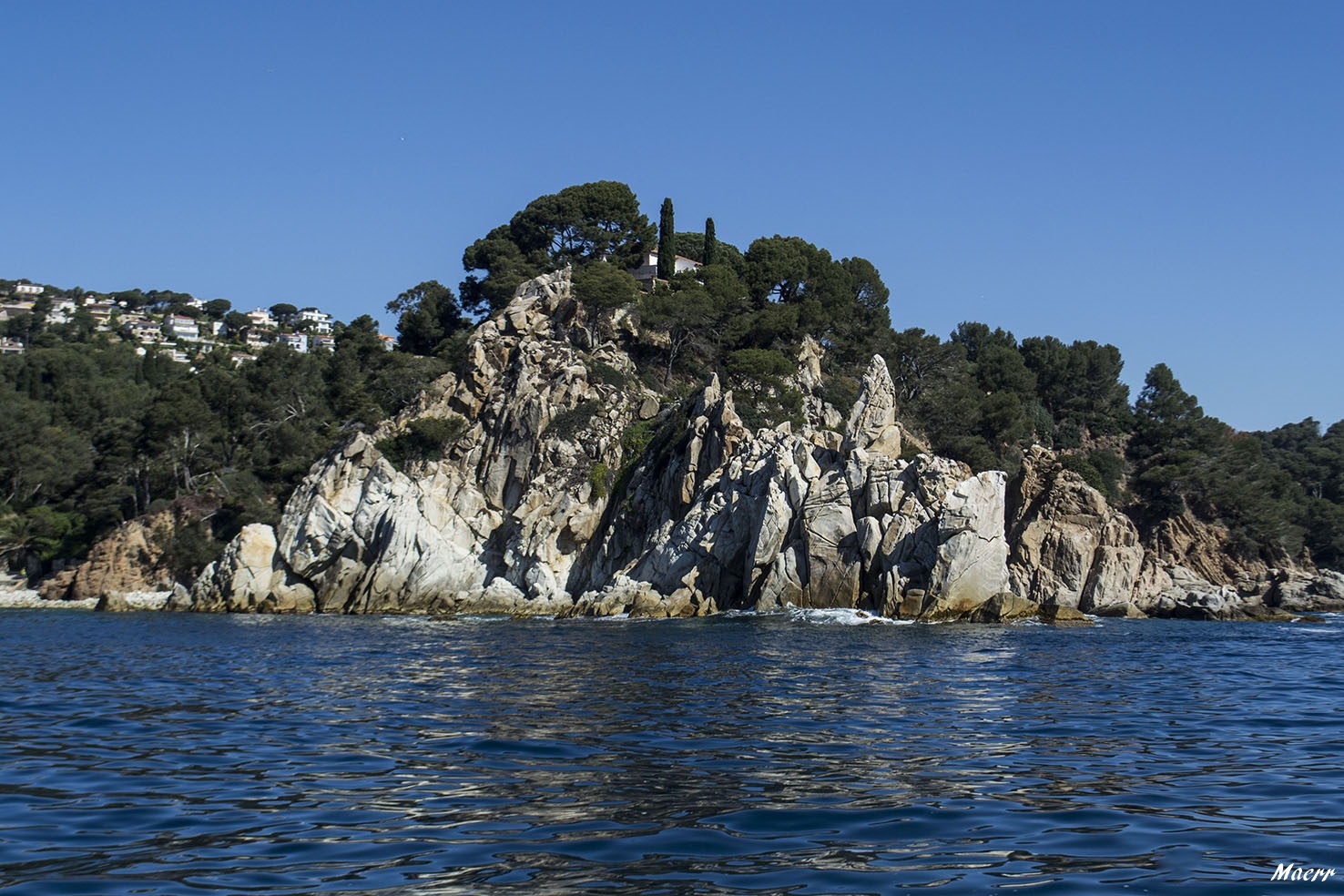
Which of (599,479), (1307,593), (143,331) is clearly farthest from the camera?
(143,331)

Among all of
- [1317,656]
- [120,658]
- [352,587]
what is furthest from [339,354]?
[1317,656]

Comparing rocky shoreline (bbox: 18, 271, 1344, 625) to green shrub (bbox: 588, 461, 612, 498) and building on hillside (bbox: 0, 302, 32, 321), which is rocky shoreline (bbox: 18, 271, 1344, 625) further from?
building on hillside (bbox: 0, 302, 32, 321)

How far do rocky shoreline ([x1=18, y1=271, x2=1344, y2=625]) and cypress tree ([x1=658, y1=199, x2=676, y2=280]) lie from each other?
18.3 meters

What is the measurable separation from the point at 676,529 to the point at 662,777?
40.6 metres

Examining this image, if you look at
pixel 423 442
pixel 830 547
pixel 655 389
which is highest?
pixel 655 389

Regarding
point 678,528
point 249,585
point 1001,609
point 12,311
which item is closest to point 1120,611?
point 1001,609

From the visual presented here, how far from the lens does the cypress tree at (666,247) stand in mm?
86625

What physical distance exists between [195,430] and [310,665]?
59.2 meters

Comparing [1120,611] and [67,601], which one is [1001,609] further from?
[67,601]

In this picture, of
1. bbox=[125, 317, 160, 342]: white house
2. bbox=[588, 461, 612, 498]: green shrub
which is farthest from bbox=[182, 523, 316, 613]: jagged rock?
bbox=[125, 317, 160, 342]: white house

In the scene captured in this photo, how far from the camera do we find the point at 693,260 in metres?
97.8

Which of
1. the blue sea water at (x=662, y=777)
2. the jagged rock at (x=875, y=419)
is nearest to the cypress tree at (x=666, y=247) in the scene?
the jagged rock at (x=875, y=419)

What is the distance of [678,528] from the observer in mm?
52375

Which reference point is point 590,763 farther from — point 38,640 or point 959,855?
point 38,640
